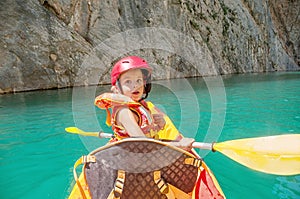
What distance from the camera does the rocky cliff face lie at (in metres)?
18.4

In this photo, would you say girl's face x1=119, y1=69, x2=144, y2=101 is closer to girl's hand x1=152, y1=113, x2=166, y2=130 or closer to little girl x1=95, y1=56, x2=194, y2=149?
little girl x1=95, y1=56, x2=194, y2=149

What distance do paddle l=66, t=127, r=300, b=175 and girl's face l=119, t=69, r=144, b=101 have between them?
0.77 m

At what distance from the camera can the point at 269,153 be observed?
241 cm

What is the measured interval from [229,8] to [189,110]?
36447 millimetres

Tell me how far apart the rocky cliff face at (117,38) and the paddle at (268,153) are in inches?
680

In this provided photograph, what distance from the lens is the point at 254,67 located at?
46312mm

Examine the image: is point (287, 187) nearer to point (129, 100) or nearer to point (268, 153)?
point (268, 153)

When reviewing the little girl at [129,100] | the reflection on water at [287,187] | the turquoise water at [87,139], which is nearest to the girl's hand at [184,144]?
the little girl at [129,100]

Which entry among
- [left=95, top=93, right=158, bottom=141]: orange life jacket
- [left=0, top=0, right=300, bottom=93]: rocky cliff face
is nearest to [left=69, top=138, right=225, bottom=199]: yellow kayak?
[left=95, top=93, right=158, bottom=141]: orange life jacket

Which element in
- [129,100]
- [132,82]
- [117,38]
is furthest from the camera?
[117,38]

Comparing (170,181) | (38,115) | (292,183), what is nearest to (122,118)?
(170,181)

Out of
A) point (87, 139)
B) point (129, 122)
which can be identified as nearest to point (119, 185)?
point (129, 122)

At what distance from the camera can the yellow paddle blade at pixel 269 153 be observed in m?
2.31

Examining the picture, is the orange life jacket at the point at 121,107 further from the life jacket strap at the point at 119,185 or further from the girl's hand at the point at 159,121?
the life jacket strap at the point at 119,185
